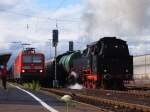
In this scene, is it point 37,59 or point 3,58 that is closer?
point 3,58

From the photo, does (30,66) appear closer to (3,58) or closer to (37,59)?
(37,59)

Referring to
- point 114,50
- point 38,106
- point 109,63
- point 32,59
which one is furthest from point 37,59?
point 38,106

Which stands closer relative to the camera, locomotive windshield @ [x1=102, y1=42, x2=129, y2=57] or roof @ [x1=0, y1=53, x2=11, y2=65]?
locomotive windshield @ [x1=102, y1=42, x2=129, y2=57]

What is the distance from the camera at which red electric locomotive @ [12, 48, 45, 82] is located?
50469 mm

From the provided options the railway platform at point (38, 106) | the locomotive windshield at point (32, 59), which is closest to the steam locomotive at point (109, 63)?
the locomotive windshield at point (32, 59)

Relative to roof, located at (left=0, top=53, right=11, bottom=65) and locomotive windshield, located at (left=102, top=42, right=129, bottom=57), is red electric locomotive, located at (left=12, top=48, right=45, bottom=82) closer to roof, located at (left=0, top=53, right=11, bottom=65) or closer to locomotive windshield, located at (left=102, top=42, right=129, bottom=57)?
roof, located at (left=0, top=53, right=11, bottom=65)

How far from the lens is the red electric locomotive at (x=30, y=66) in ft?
166

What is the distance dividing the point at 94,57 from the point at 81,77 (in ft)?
19.5

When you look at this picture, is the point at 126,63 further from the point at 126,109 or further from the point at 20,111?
the point at 20,111

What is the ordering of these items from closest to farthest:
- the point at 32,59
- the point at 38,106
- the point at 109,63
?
1. the point at 38,106
2. the point at 109,63
3. the point at 32,59

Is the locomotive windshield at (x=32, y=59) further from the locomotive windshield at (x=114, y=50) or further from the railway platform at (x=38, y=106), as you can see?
the railway platform at (x=38, y=106)

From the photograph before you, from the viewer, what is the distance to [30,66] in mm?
50875

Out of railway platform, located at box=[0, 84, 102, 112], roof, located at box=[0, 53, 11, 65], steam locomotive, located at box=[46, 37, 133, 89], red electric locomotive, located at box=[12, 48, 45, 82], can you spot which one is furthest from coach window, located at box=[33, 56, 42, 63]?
railway platform, located at box=[0, 84, 102, 112]

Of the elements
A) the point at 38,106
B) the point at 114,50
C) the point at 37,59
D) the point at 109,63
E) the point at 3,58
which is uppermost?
the point at 114,50
